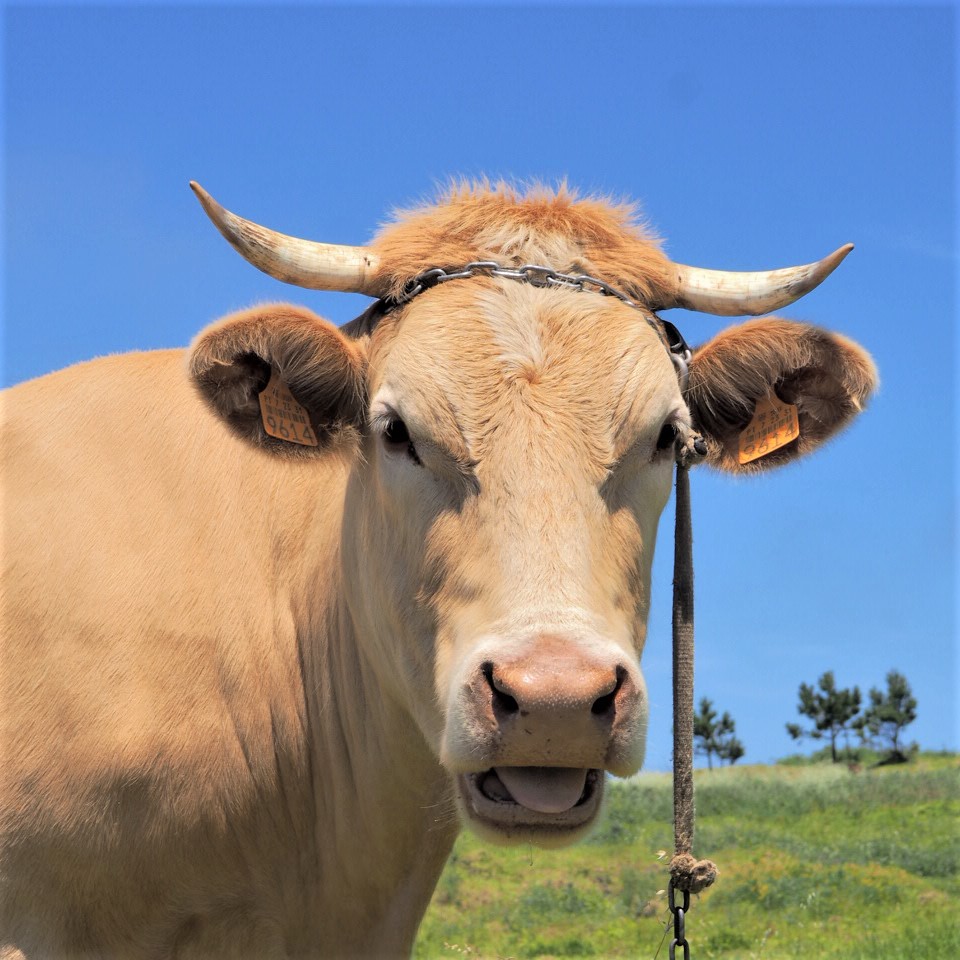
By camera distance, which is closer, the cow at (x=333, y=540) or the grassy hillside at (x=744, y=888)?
the cow at (x=333, y=540)

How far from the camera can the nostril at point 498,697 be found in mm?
3498

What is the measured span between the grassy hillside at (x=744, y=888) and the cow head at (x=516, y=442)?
4.41 m

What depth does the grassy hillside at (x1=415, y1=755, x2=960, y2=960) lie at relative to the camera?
10000 mm

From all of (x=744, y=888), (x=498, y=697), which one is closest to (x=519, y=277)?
(x=498, y=697)

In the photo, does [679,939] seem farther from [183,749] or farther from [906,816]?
[906,816]

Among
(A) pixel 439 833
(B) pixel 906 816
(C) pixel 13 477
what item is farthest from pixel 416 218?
(B) pixel 906 816

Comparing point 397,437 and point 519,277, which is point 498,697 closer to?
point 397,437

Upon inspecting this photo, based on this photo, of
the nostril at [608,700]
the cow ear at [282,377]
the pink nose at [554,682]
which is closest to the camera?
the pink nose at [554,682]

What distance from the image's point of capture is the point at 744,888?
38.5 feet

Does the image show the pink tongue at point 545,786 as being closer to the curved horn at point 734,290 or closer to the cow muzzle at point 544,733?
the cow muzzle at point 544,733

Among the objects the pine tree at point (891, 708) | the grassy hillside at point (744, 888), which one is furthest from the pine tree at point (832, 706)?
the grassy hillside at point (744, 888)

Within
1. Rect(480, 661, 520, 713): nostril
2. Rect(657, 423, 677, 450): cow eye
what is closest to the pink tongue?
Rect(480, 661, 520, 713): nostril

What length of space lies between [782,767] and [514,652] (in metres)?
25.4

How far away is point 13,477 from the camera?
17.1 feet
